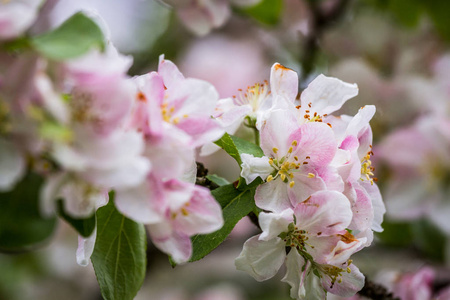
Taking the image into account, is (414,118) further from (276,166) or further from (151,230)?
(151,230)

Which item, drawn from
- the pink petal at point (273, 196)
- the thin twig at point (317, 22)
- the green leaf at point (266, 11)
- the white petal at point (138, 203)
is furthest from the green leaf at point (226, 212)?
the thin twig at point (317, 22)

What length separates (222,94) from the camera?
5.84ft

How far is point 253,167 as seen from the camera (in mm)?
541

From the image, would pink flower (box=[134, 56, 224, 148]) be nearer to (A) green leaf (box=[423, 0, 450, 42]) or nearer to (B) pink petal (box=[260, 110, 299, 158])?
(B) pink petal (box=[260, 110, 299, 158])

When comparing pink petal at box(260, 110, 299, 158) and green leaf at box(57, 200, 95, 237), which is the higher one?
pink petal at box(260, 110, 299, 158)

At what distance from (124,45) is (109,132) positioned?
1411 millimetres

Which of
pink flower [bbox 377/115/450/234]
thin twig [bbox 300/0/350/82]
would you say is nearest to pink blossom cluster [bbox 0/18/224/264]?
pink flower [bbox 377/115/450/234]

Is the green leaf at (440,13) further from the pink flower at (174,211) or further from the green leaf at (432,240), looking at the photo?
the pink flower at (174,211)

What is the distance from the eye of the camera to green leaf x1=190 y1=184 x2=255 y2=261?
553 mm

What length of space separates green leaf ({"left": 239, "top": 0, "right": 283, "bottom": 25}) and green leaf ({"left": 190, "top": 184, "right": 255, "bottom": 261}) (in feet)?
2.61

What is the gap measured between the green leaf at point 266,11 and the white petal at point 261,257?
81 centimetres

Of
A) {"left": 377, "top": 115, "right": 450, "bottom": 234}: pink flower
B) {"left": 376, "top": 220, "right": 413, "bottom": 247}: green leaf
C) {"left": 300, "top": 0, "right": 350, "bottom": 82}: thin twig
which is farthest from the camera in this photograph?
{"left": 300, "top": 0, "right": 350, "bottom": 82}: thin twig

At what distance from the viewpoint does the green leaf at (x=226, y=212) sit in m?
0.55

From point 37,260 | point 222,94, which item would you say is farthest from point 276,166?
point 37,260
